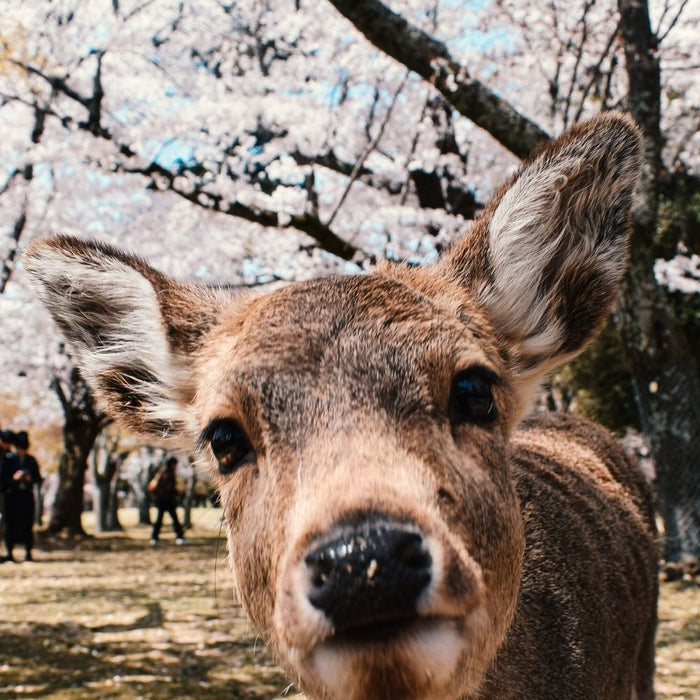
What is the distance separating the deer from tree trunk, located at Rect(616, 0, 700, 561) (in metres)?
6.53

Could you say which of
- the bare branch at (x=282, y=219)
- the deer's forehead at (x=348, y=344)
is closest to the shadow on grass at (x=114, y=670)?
the deer's forehead at (x=348, y=344)

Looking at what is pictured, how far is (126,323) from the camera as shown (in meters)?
3.23

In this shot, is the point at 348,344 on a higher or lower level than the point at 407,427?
higher

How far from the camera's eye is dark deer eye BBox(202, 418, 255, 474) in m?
2.39

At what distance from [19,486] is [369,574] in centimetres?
1343

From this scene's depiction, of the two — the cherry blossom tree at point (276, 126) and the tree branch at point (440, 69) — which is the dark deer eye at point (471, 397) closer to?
the tree branch at point (440, 69)

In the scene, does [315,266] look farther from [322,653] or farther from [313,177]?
[322,653]

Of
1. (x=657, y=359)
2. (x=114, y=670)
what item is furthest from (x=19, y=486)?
(x=657, y=359)

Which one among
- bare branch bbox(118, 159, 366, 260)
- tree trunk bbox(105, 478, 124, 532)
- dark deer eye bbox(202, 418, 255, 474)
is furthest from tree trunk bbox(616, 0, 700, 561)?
tree trunk bbox(105, 478, 124, 532)

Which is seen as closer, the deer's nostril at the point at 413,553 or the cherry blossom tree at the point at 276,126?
the deer's nostril at the point at 413,553

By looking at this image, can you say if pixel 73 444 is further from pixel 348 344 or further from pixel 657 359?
pixel 348 344

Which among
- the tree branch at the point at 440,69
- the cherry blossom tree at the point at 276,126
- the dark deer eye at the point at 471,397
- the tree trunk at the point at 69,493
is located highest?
the cherry blossom tree at the point at 276,126

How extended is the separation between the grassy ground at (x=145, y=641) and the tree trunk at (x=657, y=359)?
4.14 ft

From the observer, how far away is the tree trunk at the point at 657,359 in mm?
9750
